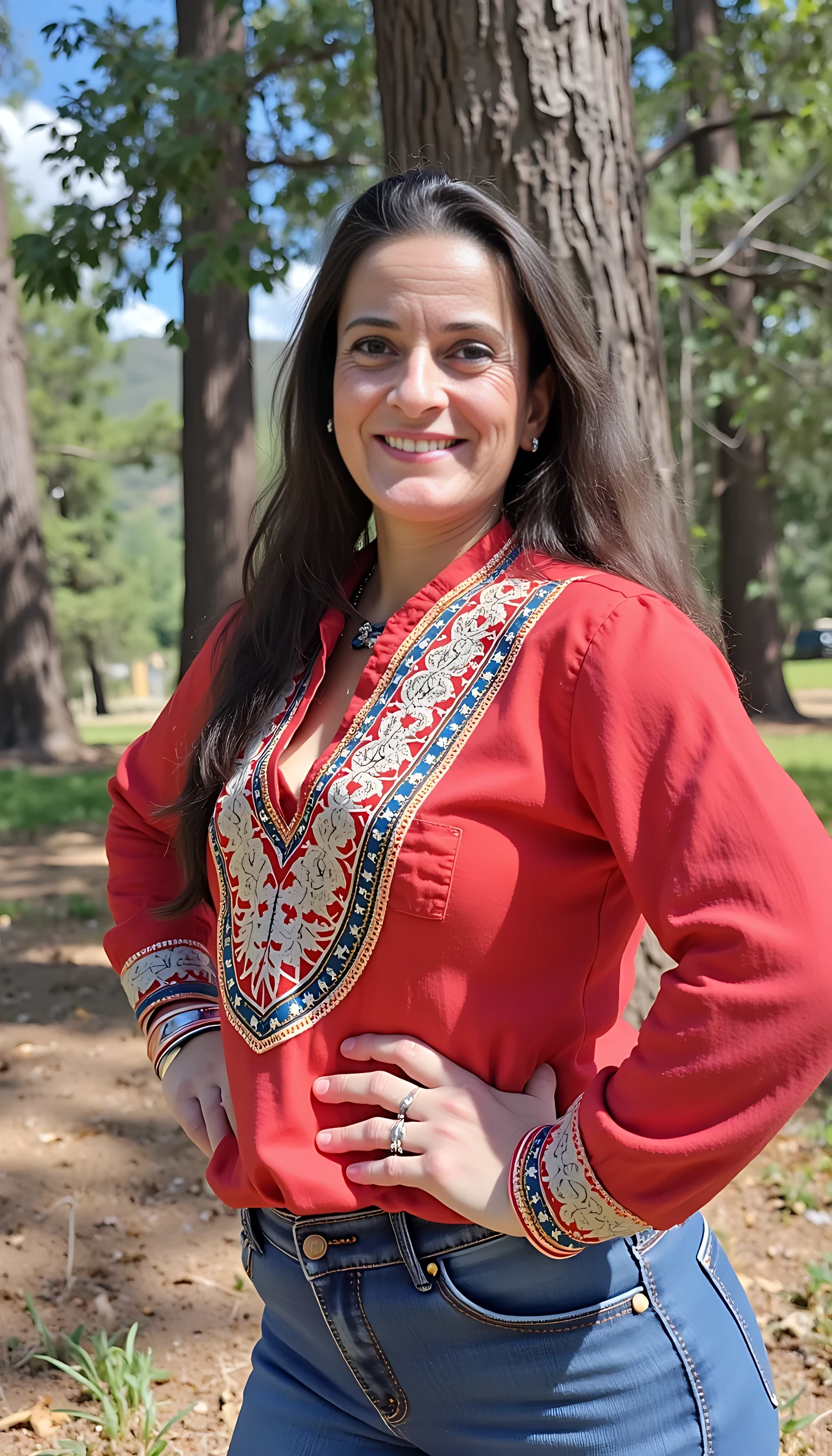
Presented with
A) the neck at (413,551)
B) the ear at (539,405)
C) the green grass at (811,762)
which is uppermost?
the ear at (539,405)

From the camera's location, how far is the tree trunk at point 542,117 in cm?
321

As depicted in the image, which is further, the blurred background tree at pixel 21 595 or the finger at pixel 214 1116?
the blurred background tree at pixel 21 595

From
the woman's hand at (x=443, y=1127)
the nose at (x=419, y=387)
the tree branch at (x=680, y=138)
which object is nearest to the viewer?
the woman's hand at (x=443, y=1127)

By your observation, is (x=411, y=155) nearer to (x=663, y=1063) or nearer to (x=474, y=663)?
(x=474, y=663)

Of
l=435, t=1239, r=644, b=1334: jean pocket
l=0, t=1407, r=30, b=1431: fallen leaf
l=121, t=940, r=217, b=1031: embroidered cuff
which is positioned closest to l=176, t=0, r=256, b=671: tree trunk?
l=0, t=1407, r=30, b=1431: fallen leaf

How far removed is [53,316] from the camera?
32188 mm

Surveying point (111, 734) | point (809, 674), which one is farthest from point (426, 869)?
point (809, 674)

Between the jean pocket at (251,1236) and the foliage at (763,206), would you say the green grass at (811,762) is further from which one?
the jean pocket at (251,1236)

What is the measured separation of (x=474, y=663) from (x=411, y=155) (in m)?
2.25

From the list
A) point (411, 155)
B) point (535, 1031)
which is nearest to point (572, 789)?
point (535, 1031)

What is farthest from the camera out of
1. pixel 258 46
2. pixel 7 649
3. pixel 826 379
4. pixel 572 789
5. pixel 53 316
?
pixel 53 316

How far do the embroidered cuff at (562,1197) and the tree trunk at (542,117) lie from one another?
2.29 m

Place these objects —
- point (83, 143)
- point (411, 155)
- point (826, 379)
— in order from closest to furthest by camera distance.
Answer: point (411, 155) < point (83, 143) < point (826, 379)

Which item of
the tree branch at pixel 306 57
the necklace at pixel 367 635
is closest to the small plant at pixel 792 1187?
the necklace at pixel 367 635
